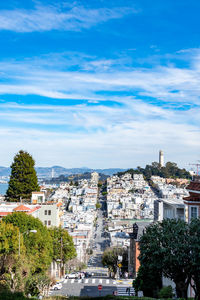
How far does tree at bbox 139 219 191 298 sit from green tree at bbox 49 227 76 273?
2759cm

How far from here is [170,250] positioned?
54.1 ft

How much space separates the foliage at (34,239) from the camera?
108ft

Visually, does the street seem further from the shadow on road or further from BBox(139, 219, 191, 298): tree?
BBox(139, 219, 191, 298): tree

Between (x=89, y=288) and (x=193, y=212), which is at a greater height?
(x=193, y=212)

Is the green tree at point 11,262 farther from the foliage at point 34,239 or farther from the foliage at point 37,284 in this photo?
the foliage at point 34,239

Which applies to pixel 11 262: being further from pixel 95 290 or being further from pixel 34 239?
pixel 95 290

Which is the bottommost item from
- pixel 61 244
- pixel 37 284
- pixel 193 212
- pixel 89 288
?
pixel 89 288

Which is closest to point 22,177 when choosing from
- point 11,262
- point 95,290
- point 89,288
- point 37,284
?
point 89,288

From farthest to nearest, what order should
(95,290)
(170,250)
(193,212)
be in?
(95,290)
(193,212)
(170,250)

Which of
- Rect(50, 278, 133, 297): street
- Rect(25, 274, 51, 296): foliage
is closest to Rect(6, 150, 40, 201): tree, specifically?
Rect(50, 278, 133, 297): street

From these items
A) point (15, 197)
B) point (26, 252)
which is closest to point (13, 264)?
point (26, 252)

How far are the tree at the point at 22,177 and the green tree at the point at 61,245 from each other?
19.4 feet

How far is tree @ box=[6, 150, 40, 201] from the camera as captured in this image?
46.8 meters

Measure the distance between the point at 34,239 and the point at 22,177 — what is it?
47.6 feet
